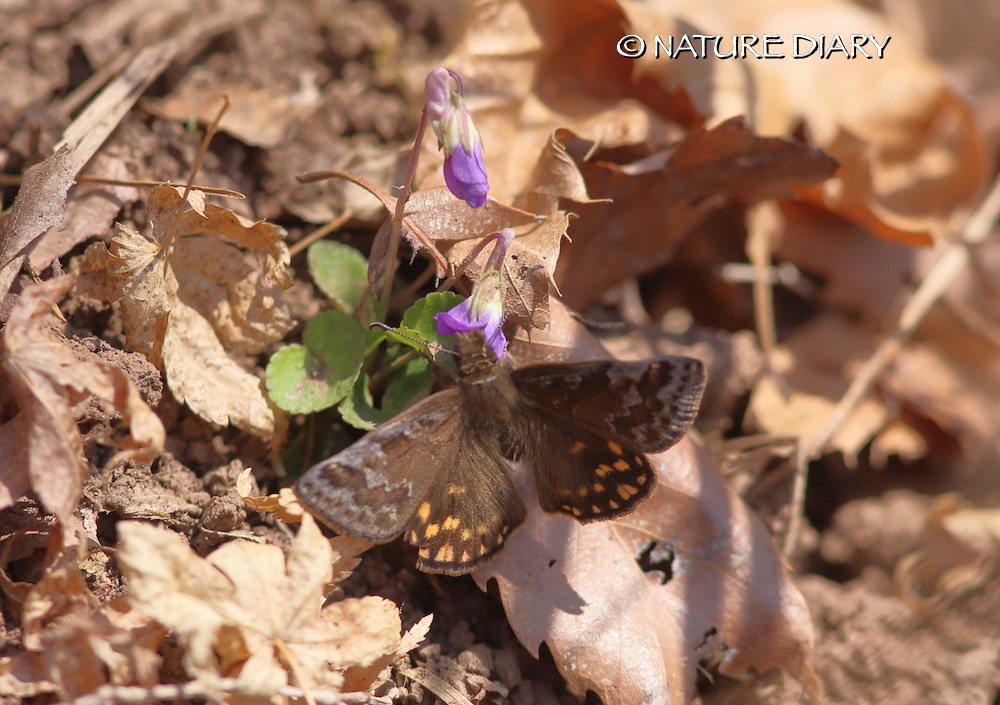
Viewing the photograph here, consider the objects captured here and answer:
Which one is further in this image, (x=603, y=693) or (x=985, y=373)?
(x=985, y=373)

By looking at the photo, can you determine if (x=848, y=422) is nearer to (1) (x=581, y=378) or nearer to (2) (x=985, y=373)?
(2) (x=985, y=373)

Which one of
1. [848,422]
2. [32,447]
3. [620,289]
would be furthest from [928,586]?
[32,447]

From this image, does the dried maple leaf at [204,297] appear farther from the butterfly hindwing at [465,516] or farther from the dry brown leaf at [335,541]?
the butterfly hindwing at [465,516]

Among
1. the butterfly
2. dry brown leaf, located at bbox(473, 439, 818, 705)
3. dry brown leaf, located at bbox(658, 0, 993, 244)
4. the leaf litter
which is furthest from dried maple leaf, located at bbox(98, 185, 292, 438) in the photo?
dry brown leaf, located at bbox(658, 0, 993, 244)

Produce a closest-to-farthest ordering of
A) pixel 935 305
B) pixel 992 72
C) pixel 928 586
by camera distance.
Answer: pixel 928 586
pixel 935 305
pixel 992 72

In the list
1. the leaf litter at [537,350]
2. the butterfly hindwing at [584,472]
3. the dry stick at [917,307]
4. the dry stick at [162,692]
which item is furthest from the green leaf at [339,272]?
the dry stick at [917,307]

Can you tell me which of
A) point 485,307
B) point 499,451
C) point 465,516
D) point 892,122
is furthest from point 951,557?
point 485,307

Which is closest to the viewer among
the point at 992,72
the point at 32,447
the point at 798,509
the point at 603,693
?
the point at 32,447
